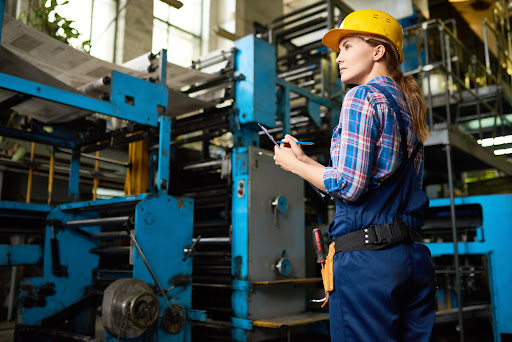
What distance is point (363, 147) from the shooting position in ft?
4.27

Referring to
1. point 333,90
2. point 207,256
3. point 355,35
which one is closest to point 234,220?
point 207,256

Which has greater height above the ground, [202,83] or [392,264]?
[202,83]

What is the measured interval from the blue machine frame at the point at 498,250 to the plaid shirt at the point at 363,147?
9.76 ft

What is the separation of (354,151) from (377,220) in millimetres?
222

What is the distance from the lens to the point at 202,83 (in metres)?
4.22

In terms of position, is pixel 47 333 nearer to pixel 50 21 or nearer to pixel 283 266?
pixel 283 266

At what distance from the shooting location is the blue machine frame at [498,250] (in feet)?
12.3

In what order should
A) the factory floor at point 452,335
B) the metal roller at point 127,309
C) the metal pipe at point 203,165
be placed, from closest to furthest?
the metal roller at point 127,309 < the factory floor at point 452,335 < the metal pipe at point 203,165

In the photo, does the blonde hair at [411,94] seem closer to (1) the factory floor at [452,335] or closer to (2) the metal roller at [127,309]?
(2) the metal roller at [127,309]

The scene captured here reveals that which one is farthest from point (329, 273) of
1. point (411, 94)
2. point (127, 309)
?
point (127, 309)

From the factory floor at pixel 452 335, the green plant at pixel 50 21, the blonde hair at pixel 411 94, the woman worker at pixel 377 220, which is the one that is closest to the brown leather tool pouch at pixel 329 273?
the woman worker at pixel 377 220

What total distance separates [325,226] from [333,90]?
61.1 inches

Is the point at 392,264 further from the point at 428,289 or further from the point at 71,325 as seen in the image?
the point at 71,325

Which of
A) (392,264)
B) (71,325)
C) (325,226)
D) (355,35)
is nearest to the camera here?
(392,264)
